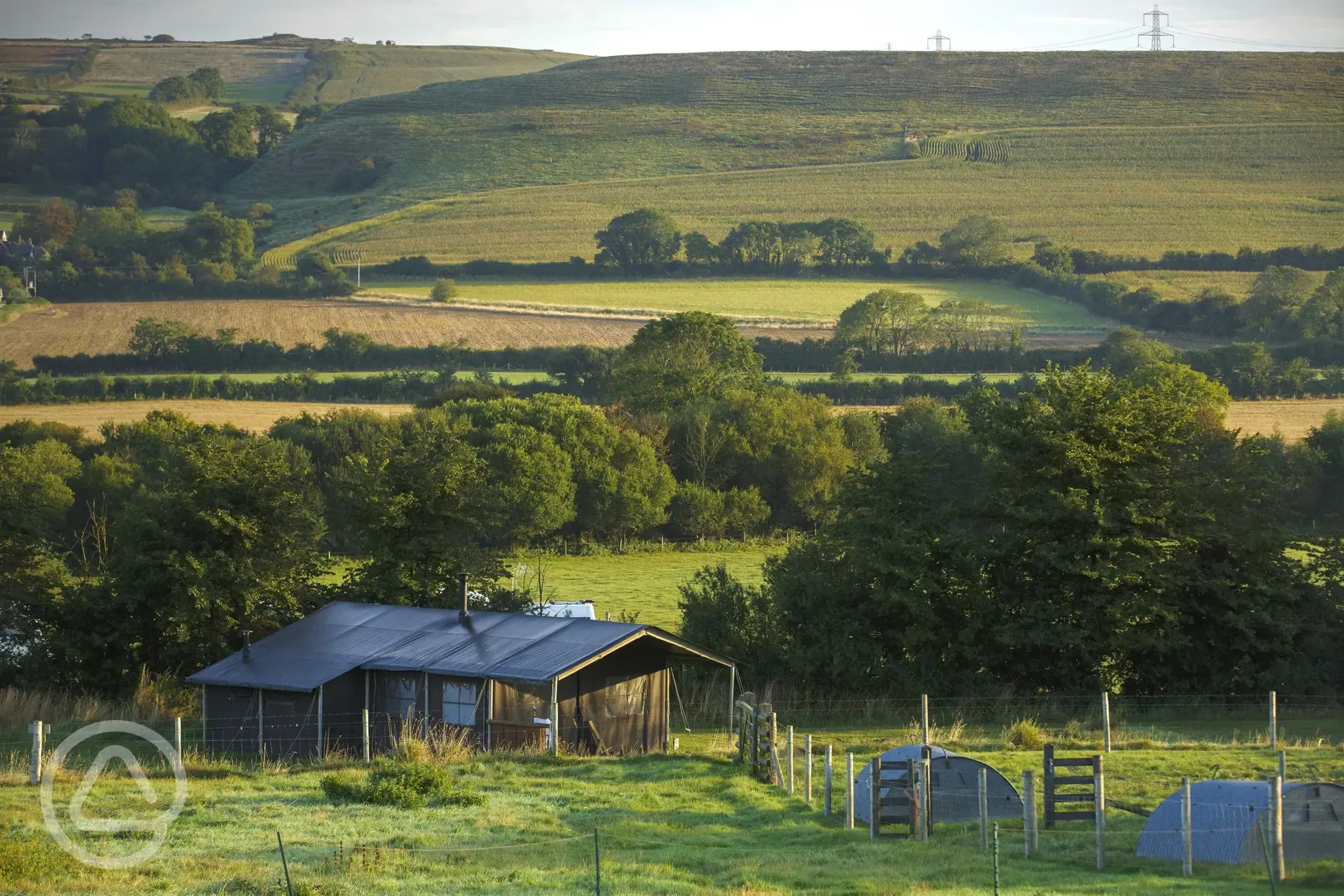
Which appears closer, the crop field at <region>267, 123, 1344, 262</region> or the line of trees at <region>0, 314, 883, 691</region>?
the line of trees at <region>0, 314, 883, 691</region>

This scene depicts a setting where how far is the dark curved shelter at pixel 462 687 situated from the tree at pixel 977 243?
110 meters

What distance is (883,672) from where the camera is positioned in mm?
31859

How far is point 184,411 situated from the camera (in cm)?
7619

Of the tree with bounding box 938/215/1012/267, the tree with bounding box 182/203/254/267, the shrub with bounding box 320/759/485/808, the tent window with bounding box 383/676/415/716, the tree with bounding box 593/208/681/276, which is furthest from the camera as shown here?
the tree with bounding box 182/203/254/267

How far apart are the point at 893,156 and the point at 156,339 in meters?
97.8

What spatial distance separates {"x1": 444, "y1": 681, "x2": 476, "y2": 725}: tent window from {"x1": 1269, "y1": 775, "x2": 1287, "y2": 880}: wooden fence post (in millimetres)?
13909

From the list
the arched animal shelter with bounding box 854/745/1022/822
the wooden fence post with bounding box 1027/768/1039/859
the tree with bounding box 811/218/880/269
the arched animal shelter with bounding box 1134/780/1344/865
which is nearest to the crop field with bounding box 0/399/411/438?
the arched animal shelter with bounding box 854/745/1022/822

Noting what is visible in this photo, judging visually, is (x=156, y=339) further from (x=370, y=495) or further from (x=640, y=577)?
(x=370, y=495)

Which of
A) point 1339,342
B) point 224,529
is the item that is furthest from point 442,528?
point 1339,342

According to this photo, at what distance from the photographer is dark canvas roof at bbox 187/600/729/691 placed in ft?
83.4

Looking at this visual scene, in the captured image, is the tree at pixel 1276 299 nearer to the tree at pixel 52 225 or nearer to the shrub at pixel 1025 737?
the shrub at pixel 1025 737

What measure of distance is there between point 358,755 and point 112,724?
4439 millimetres

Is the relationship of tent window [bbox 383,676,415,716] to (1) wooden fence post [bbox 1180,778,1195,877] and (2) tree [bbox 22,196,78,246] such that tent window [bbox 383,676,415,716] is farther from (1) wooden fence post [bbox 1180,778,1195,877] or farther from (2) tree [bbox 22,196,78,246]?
(2) tree [bbox 22,196,78,246]

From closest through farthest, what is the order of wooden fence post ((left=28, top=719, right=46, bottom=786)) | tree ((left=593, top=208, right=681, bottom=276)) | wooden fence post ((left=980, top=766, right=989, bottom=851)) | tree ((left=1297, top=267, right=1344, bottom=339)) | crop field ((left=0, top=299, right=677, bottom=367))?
wooden fence post ((left=980, top=766, right=989, bottom=851)) < wooden fence post ((left=28, top=719, right=46, bottom=786)) < tree ((left=1297, top=267, right=1344, bottom=339)) < crop field ((left=0, top=299, right=677, bottom=367)) < tree ((left=593, top=208, right=681, bottom=276))
